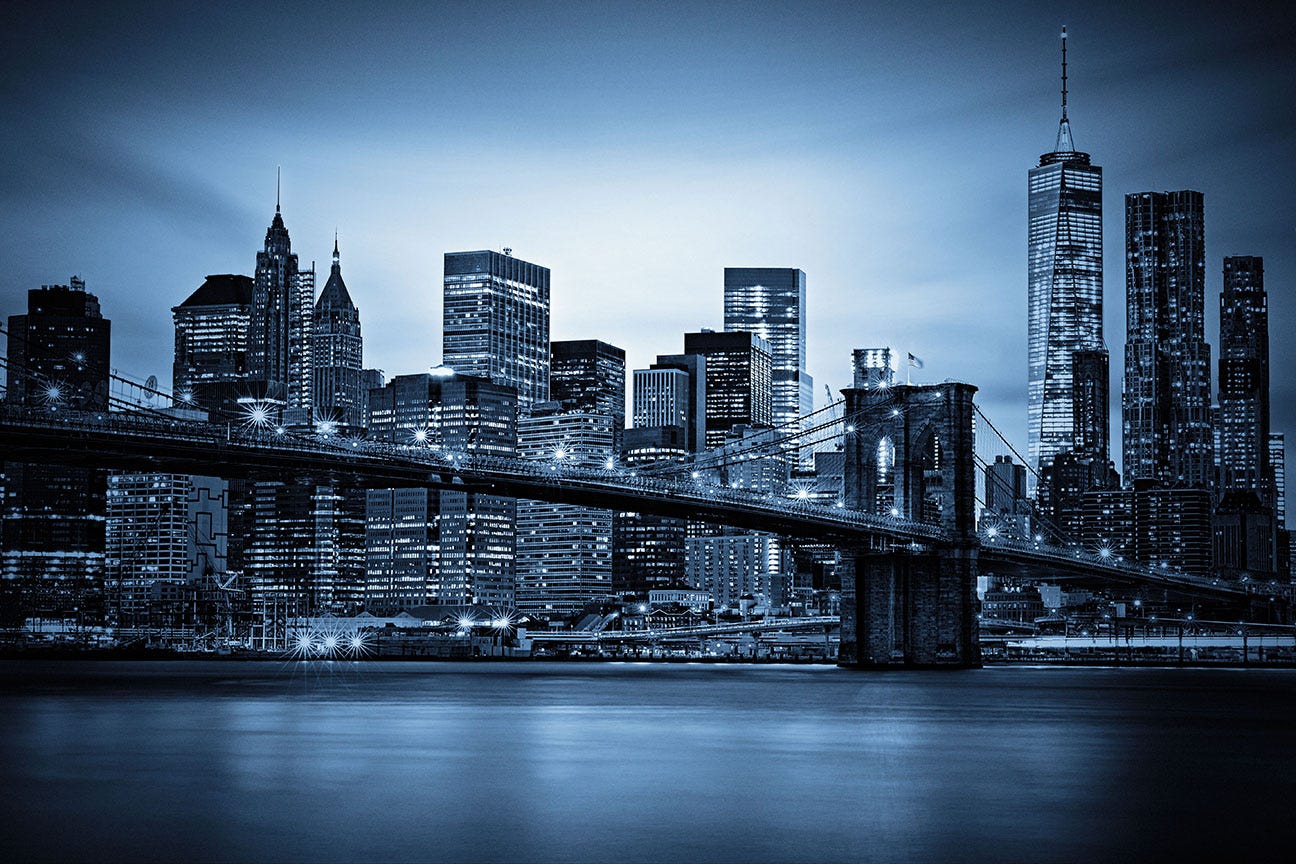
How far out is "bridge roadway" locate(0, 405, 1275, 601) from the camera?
50.8 meters

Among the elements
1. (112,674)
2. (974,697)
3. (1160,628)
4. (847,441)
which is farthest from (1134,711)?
(1160,628)

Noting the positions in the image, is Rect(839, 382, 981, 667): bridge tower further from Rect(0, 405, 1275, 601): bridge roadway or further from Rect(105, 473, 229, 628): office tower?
Rect(105, 473, 229, 628): office tower

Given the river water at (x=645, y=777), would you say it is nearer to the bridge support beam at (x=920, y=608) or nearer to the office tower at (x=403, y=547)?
the bridge support beam at (x=920, y=608)

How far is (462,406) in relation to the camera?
609 feet

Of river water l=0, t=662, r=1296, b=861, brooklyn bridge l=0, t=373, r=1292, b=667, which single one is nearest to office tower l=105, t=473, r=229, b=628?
brooklyn bridge l=0, t=373, r=1292, b=667

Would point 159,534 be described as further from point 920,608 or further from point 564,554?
point 920,608

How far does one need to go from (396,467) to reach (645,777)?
32.1m

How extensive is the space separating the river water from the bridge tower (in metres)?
12.9

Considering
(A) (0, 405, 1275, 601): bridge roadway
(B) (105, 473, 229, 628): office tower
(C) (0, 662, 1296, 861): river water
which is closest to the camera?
(C) (0, 662, 1296, 861): river water

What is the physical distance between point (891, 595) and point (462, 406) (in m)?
124

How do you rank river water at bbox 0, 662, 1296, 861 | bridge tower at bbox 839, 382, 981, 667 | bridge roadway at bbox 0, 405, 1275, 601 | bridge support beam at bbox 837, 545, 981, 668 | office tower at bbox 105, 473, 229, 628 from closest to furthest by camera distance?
river water at bbox 0, 662, 1296, 861
bridge roadway at bbox 0, 405, 1275, 601
bridge support beam at bbox 837, 545, 981, 668
bridge tower at bbox 839, 382, 981, 667
office tower at bbox 105, 473, 229, 628

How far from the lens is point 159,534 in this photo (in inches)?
6772

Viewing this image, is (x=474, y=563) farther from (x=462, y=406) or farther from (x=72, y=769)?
(x=72, y=769)

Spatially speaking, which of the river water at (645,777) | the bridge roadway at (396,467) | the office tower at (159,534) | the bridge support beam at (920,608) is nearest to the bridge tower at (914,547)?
the bridge support beam at (920,608)
